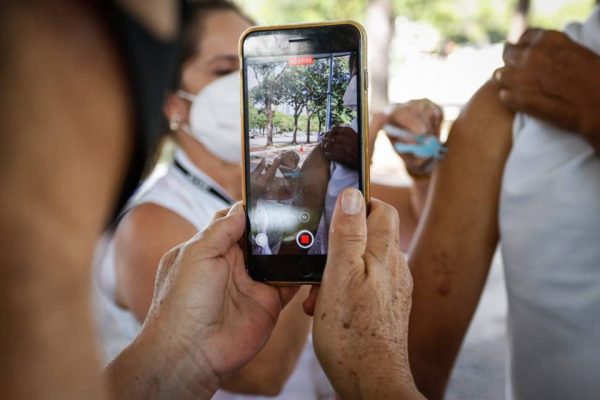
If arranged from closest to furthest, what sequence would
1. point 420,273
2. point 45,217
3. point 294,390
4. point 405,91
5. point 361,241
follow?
point 45,217, point 361,241, point 420,273, point 294,390, point 405,91

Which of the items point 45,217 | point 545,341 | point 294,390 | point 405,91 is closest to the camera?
point 45,217

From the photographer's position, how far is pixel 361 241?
0.89 m

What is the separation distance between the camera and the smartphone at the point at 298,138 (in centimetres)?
94

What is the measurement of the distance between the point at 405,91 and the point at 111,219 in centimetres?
1029

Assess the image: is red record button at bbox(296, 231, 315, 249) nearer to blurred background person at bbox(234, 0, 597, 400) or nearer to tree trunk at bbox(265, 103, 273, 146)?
tree trunk at bbox(265, 103, 273, 146)

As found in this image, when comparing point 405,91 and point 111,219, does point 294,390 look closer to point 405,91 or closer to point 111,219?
point 111,219

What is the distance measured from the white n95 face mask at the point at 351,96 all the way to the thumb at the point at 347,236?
0.14 m

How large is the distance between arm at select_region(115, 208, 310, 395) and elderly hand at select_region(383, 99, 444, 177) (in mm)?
449

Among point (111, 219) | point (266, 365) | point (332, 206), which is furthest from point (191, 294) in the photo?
point (266, 365)

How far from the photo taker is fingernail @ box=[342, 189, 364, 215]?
0.90 m

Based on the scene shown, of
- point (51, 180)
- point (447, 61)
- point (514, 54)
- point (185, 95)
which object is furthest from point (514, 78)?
point (447, 61)

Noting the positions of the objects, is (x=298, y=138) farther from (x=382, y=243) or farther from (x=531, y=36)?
(x=531, y=36)

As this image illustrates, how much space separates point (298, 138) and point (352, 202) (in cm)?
13

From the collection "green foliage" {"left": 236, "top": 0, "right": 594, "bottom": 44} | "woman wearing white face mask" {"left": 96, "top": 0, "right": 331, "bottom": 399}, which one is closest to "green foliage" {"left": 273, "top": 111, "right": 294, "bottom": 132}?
"woman wearing white face mask" {"left": 96, "top": 0, "right": 331, "bottom": 399}
